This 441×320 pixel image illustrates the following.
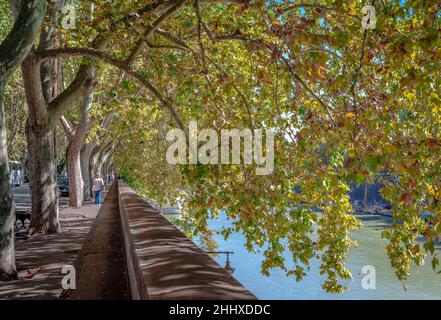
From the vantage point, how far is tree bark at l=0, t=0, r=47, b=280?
774 cm

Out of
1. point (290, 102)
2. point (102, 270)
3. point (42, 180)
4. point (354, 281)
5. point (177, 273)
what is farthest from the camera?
point (354, 281)

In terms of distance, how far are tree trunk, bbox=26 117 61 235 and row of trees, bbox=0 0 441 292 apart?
3 centimetres

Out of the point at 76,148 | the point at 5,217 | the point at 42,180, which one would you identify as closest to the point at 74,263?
the point at 5,217

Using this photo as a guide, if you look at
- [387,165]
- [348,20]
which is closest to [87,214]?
[348,20]

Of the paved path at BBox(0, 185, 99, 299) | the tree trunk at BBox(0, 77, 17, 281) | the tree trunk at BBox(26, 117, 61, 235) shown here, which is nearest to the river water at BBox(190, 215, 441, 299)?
the tree trunk at BBox(26, 117, 61, 235)

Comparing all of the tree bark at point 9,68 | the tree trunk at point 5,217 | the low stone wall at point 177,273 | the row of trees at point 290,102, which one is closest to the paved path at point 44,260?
the tree trunk at point 5,217

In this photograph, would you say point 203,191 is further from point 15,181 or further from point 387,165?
point 15,181

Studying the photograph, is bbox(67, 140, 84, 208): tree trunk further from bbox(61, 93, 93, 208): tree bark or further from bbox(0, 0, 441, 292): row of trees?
bbox(0, 0, 441, 292): row of trees

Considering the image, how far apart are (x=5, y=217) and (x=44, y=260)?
2.35m

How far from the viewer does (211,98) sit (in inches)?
369

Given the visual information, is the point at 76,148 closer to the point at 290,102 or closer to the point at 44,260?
the point at 44,260

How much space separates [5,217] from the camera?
786 cm

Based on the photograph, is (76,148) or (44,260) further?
(76,148)
